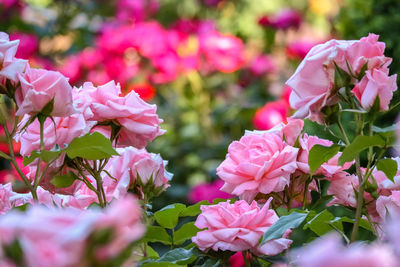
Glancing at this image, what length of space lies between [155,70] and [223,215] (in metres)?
2.02

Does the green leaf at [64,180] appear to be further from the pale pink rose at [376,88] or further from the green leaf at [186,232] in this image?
the pale pink rose at [376,88]

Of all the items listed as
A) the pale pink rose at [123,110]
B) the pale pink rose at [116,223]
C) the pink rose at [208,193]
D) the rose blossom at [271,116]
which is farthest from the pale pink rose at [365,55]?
the rose blossom at [271,116]

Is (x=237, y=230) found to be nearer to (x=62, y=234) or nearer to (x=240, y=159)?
(x=240, y=159)

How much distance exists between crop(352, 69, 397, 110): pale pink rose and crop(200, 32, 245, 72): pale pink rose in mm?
1837

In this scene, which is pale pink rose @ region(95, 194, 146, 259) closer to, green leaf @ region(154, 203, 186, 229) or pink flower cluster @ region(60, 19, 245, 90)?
green leaf @ region(154, 203, 186, 229)

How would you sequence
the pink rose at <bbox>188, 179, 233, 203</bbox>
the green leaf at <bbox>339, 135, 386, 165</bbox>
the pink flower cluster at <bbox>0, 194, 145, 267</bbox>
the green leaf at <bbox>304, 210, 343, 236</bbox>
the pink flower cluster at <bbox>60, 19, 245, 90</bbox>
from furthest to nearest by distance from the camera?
the pink flower cluster at <bbox>60, 19, 245, 90</bbox>, the pink rose at <bbox>188, 179, 233, 203</bbox>, the green leaf at <bbox>304, 210, 343, 236</bbox>, the green leaf at <bbox>339, 135, 386, 165</bbox>, the pink flower cluster at <bbox>0, 194, 145, 267</bbox>

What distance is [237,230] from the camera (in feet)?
2.22

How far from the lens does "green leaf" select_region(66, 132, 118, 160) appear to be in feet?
2.14

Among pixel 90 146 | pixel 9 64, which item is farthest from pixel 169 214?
pixel 9 64

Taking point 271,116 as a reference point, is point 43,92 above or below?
above

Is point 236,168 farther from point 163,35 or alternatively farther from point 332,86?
point 163,35

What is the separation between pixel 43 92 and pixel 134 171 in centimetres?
19

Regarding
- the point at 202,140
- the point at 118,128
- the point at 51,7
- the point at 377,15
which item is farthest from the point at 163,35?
the point at 118,128

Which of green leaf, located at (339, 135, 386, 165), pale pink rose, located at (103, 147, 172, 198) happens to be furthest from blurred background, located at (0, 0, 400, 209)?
green leaf, located at (339, 135, 386, 165)
